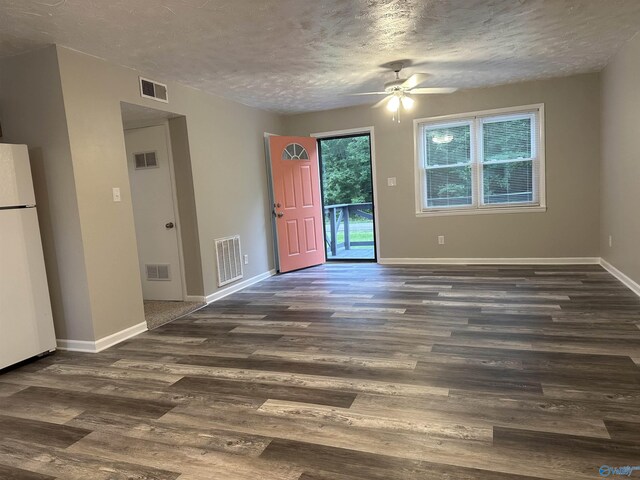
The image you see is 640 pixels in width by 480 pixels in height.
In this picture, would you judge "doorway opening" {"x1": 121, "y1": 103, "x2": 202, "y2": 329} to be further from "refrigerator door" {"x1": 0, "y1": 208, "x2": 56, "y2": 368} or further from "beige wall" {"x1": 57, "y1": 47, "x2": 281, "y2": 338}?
"refrigerator door" {"x1": 0, "y1": 208, "x2": 56, "y2": 368}

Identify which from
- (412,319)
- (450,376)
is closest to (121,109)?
(412,319)

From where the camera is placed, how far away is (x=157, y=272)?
5066 mm

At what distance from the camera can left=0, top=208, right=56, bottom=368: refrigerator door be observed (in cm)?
310

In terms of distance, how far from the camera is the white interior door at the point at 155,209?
4.81m

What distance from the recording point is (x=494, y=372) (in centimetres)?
→ 261

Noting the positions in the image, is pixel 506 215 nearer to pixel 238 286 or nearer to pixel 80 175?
pixel 238 286

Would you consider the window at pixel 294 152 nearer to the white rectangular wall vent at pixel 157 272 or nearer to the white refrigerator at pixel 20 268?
the white rectangular wall vent at pixel 157 272

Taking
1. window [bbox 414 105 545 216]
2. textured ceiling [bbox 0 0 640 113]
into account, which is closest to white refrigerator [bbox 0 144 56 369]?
textured ceiling [bbox 0 0 640 113]

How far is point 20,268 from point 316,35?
2.86 meters

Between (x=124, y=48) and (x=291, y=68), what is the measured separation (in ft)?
5.01

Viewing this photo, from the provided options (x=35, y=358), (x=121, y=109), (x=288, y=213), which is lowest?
(x=35, y=358)

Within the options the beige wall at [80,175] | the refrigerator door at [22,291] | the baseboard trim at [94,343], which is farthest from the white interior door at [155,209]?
the refrigerator door at [22,291]

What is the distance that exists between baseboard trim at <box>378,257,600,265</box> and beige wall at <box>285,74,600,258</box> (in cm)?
6

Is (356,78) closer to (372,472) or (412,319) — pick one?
(412,319)
